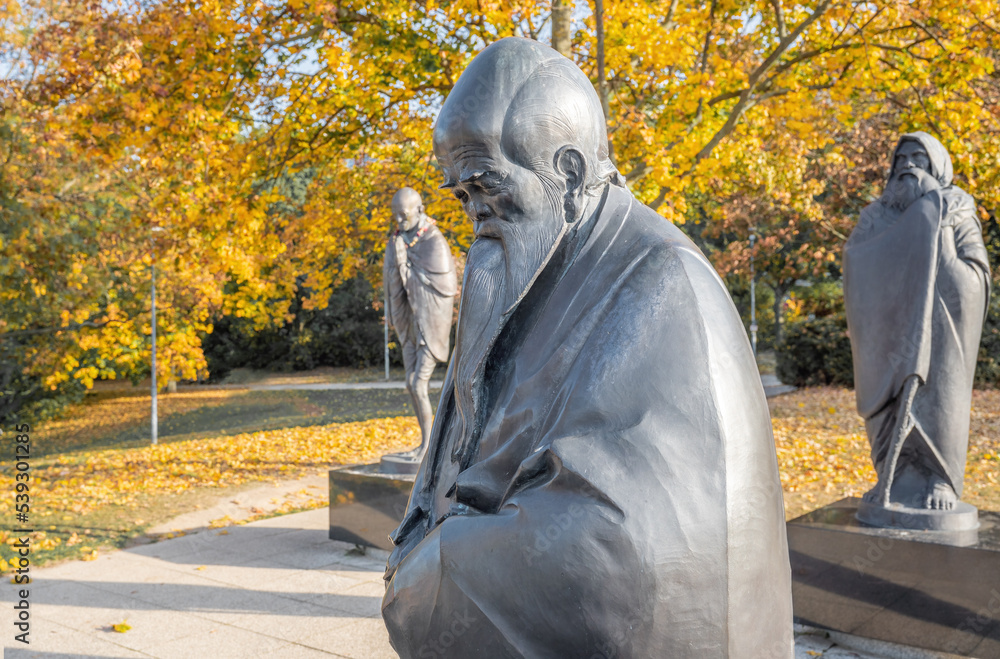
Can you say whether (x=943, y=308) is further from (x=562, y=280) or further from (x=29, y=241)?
(x=29, y=241)

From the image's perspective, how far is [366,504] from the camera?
6.84m

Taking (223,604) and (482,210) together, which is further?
(223,604)

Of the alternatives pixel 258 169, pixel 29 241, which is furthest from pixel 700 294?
pixel 29 241

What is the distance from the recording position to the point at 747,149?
10844 mm

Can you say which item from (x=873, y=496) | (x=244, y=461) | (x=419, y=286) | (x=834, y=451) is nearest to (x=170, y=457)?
(x=244, y=461)

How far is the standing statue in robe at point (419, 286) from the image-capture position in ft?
22.9

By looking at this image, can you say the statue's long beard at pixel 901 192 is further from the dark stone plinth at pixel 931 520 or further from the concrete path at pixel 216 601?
the concrete path at pixel 216 601

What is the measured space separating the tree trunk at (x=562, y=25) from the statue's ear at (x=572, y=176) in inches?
291

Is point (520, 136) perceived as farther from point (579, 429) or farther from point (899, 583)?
point (899, 583)

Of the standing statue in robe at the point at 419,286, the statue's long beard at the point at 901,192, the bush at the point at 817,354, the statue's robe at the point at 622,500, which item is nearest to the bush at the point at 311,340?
the bush at the point at 817,354

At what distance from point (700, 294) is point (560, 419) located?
25cm

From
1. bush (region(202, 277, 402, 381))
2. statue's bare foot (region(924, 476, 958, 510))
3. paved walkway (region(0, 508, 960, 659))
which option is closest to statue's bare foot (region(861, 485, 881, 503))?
statue's bare foot (region(924, 476, 958, 510))

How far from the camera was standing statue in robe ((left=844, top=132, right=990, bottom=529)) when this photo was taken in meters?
4.96

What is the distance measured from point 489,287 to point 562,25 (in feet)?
25.0
